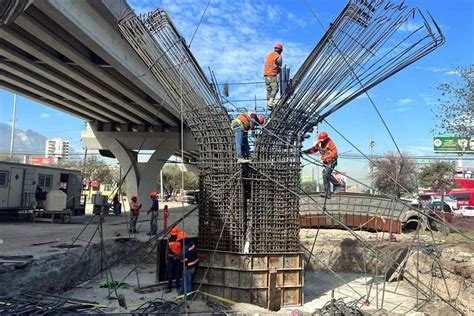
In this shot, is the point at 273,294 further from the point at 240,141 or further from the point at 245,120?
the point at 245,120

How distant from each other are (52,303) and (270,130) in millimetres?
5941

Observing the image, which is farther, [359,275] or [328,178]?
[359,275]

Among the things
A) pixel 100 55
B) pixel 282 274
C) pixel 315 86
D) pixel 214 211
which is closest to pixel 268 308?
pixel 282 274

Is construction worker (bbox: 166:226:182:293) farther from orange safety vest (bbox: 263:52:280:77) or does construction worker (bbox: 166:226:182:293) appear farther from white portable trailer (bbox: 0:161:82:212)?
white portable trailer (bbox: 0:161:82:212)

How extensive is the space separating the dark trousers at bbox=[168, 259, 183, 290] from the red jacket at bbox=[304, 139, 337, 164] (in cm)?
459

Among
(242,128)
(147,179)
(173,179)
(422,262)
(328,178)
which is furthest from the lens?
(173,179)

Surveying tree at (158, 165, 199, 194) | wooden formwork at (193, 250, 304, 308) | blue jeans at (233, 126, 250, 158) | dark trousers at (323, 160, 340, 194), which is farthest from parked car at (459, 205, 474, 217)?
tree at (158, 165, 199, 194)

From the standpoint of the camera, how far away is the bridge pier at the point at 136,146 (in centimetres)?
4162

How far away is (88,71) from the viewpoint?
23.3 meters

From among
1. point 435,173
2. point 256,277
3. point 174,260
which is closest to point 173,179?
point 435,173

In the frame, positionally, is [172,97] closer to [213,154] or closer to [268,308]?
[213,154]

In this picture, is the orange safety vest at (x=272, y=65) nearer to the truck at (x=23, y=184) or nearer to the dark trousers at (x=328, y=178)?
the dark trousers at (x=328, y=178)

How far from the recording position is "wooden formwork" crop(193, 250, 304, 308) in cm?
1040

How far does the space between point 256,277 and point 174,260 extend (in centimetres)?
254
